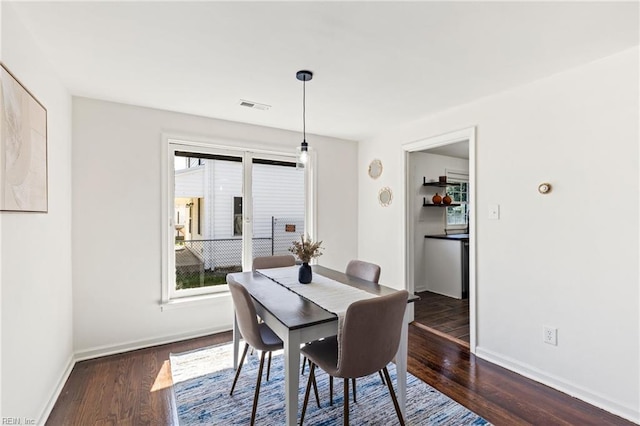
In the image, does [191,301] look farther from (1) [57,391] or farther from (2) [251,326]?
(2) [251,326]

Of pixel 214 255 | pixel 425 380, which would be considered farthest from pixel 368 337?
pixel 214 255

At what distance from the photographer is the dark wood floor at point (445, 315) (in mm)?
3371

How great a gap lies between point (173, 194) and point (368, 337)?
2559 mm

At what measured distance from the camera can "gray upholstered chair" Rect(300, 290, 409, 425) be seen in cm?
155

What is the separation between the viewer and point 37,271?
1.89 metres

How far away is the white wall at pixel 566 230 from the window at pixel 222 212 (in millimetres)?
2148

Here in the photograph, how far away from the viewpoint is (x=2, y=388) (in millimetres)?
1447

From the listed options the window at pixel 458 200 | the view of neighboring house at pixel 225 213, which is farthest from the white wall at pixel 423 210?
the view of neighboring house at pixel 225 213

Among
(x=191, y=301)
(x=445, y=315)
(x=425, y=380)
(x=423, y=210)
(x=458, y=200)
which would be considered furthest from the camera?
(x=458, y=200)

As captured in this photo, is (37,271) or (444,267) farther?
(444,267)

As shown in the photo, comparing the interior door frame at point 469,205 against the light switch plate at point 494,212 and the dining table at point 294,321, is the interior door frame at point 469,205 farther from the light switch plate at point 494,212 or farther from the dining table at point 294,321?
the dining table at point 294,321

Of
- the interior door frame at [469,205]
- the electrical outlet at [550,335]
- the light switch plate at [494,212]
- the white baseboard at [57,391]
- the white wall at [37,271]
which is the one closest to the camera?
the white wall at [37,271]

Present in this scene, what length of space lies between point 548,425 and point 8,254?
311 centimetres

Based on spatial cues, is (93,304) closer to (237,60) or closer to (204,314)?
(204,314)
